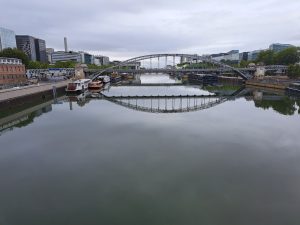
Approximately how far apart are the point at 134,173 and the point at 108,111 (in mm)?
12288

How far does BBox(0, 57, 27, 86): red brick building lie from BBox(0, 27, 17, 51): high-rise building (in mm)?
55117

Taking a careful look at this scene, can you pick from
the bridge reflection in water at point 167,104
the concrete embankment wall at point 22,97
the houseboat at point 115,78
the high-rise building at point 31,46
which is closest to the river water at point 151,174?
the bridge reflection in water at point 167,104

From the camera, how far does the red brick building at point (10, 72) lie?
3145cm

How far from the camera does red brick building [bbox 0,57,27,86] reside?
31.5 m

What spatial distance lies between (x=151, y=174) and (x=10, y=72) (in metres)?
33.9

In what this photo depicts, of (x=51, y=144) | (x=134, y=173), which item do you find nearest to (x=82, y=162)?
(x=134, y=173)

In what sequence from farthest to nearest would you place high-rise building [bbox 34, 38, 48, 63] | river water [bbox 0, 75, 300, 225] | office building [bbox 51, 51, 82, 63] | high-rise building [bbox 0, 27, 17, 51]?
1. office building [bbox 51, 51, 82, 63]
2. high-rise building [bbox 34, 38, 48, 63]
3. high-rise building [bbox 0, 27, 17, 51]
4. river water [bbox 0, 75, 300, 225]

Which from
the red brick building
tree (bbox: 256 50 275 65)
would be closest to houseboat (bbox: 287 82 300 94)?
tree (bbox: 256 50 275 65)

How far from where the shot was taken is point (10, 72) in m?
33.7

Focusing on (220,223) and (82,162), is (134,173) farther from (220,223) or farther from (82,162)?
(220,223)

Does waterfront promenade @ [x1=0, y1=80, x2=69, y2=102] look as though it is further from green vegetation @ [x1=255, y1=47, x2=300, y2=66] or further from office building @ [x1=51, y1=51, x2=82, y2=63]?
office building @ [x1=51, y1=51, x2=82, y2=63]

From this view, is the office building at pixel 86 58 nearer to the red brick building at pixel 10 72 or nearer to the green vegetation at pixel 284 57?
the red brick building at pixel 10 72

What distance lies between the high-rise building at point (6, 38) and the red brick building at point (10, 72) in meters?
55.1

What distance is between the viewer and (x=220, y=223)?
5445 millimetres
